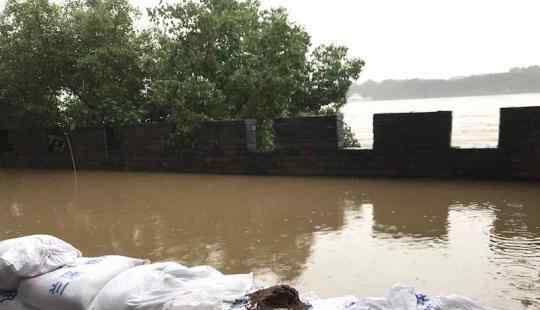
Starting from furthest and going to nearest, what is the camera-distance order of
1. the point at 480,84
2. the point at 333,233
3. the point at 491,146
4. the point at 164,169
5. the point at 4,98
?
1. the point at 480,84
2. the point at 4,98
3. the point at 164,169
4. the point at 491,146
5. the point at 333,233

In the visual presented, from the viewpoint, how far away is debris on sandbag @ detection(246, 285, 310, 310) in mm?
2238

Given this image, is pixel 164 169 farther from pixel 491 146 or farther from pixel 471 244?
pixel 471 244

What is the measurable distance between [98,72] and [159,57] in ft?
4.39

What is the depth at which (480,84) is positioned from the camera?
494 inches

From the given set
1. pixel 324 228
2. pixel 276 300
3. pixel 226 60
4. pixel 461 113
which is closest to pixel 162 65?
pixel 226 60

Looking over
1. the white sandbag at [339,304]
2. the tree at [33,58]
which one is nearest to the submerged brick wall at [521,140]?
the white sandbag at [339,304]

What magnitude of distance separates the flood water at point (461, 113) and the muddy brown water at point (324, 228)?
5.01 feet

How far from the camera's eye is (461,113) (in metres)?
16.9

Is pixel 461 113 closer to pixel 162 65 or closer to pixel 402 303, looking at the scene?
pixel 162 65

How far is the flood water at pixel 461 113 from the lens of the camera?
8.55 metres

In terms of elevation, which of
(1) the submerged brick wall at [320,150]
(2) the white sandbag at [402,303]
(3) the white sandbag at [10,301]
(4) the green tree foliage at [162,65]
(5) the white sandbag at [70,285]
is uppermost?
(4) the green tree foliage at [162,65]

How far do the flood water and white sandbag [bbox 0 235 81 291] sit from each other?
5.23 m

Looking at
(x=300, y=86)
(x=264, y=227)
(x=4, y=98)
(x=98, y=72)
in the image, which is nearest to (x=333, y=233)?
(x=264, y=227)

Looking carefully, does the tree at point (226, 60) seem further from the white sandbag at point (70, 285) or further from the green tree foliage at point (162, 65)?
the white sandbag at point (70, 285)
